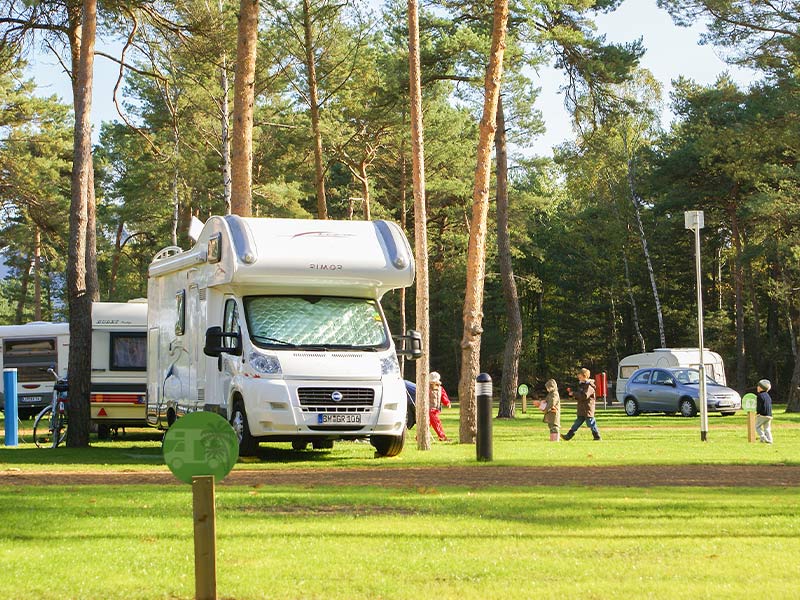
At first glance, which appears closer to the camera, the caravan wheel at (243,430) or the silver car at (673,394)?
the caravan wheel at (243,430)

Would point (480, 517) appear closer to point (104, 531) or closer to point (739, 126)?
point (104, 531)

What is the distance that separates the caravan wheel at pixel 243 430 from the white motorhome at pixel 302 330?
0.01 meters

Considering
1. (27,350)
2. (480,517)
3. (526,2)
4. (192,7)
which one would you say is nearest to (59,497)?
(480,517)

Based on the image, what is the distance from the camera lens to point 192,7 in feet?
86.5

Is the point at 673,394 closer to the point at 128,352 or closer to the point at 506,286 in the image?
the point at 506,286

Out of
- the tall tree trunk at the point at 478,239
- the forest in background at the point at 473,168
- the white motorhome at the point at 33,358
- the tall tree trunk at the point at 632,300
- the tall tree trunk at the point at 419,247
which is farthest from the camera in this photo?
the tall tree trunk at the point at 632,300

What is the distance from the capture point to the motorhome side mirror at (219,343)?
54.6 ft

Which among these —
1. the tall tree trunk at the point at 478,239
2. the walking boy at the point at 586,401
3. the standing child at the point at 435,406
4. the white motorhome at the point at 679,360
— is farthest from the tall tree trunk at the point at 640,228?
the tall tree trunk at the point at 478,239

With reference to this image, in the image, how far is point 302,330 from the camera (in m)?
16.8

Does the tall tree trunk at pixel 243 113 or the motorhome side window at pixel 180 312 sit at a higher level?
the tall tree trunk at pixel 243 113

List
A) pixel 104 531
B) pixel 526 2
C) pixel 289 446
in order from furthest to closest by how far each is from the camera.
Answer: pixel 526 2, pixel 289 446, pixel 104 531

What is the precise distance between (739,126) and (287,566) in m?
33.9

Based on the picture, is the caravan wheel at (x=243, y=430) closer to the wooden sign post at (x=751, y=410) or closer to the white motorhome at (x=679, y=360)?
the wooden sign post at (x=751, y=410)

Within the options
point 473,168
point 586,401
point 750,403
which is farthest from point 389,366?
point 473,168
